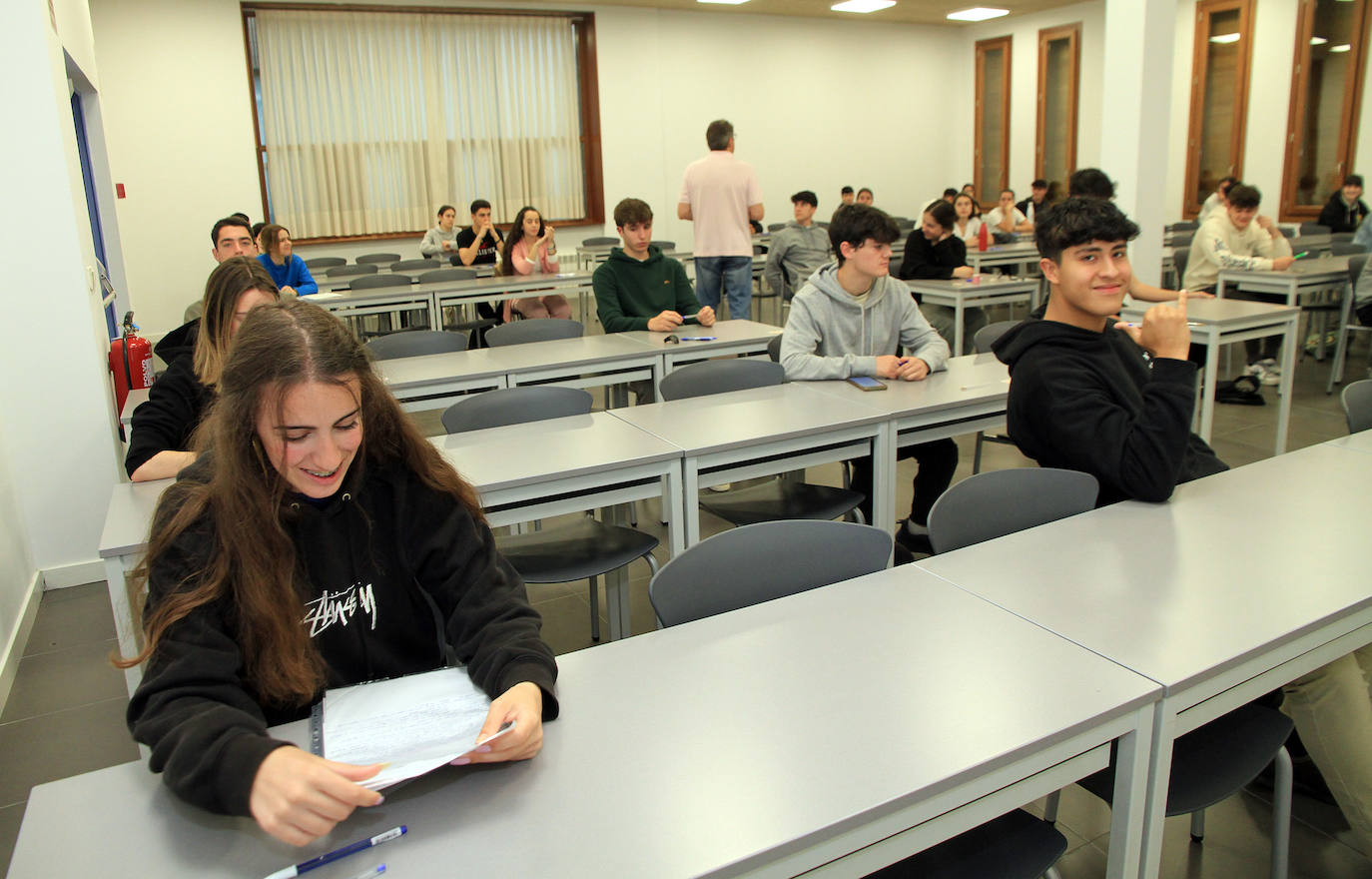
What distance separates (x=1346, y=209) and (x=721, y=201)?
6579 millimetres

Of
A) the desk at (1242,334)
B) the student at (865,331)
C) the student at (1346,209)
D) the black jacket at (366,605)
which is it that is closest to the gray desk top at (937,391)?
the student at (865,331)

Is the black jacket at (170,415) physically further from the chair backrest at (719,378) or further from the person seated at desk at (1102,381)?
the person seated at desk at (1102,381)

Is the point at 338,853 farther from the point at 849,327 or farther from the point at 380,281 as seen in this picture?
the point at 380,281

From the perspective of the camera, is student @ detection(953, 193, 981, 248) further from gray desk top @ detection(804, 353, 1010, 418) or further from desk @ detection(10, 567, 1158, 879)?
desk @ detection(10, 567, 1158, 879)

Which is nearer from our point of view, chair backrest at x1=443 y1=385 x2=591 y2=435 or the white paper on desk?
the white paper on desk

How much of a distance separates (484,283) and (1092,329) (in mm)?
5059

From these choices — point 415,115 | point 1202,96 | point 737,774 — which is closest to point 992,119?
point 1202,96

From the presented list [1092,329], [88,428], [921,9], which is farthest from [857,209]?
[921,9]

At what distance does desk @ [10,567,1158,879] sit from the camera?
1068mm

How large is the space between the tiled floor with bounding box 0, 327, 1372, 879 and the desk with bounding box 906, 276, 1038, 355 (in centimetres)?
174

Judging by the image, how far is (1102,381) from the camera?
2.35m

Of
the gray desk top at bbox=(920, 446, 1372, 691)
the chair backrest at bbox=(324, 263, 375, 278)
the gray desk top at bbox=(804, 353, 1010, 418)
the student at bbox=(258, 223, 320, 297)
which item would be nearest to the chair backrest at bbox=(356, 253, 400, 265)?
the chair backrest at bbox=(324, 263, 375, 278)

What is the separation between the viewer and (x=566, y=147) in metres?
10.9

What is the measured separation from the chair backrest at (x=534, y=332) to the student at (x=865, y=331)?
1.59 meters
